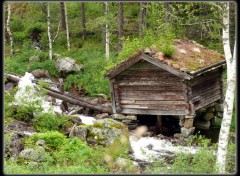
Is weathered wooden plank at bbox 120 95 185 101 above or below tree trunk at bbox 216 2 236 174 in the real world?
below

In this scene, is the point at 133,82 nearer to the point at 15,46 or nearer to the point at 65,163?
the point at 65,163

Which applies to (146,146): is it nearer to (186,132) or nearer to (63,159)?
(186,132)

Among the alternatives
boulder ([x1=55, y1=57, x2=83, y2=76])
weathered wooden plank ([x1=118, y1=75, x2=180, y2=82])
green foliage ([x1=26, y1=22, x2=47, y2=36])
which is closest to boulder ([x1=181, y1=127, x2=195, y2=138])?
weathered wooden plank ([x1=118, y1=75, x2=180, y2=82])

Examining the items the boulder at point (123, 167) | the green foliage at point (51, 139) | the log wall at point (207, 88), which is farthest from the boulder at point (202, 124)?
the boulder at point (123, 167)

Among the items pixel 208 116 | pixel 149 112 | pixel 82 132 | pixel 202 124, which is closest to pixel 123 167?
pixel 82 132

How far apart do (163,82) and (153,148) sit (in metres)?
2.54

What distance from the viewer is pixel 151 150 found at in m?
13.7

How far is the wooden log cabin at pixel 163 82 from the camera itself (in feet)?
47.6

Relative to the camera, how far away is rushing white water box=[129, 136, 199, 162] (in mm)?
12837

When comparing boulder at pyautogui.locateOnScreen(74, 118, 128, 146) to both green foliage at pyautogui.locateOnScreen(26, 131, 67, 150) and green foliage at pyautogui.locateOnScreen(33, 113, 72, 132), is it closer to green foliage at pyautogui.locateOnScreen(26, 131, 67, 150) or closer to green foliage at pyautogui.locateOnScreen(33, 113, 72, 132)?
green foliage at pyautogui.locateOnScreen(26, 131, 67, 150)

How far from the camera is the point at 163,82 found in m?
15.1

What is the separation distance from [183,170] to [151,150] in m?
4.45

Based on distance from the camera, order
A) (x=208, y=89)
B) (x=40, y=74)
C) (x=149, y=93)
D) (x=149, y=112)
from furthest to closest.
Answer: (x=40, y=74) < (x=208, y=89) < (x=149, y=112) < (x=149, y=93)

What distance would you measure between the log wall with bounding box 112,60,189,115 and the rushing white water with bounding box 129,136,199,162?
4.02 ft
